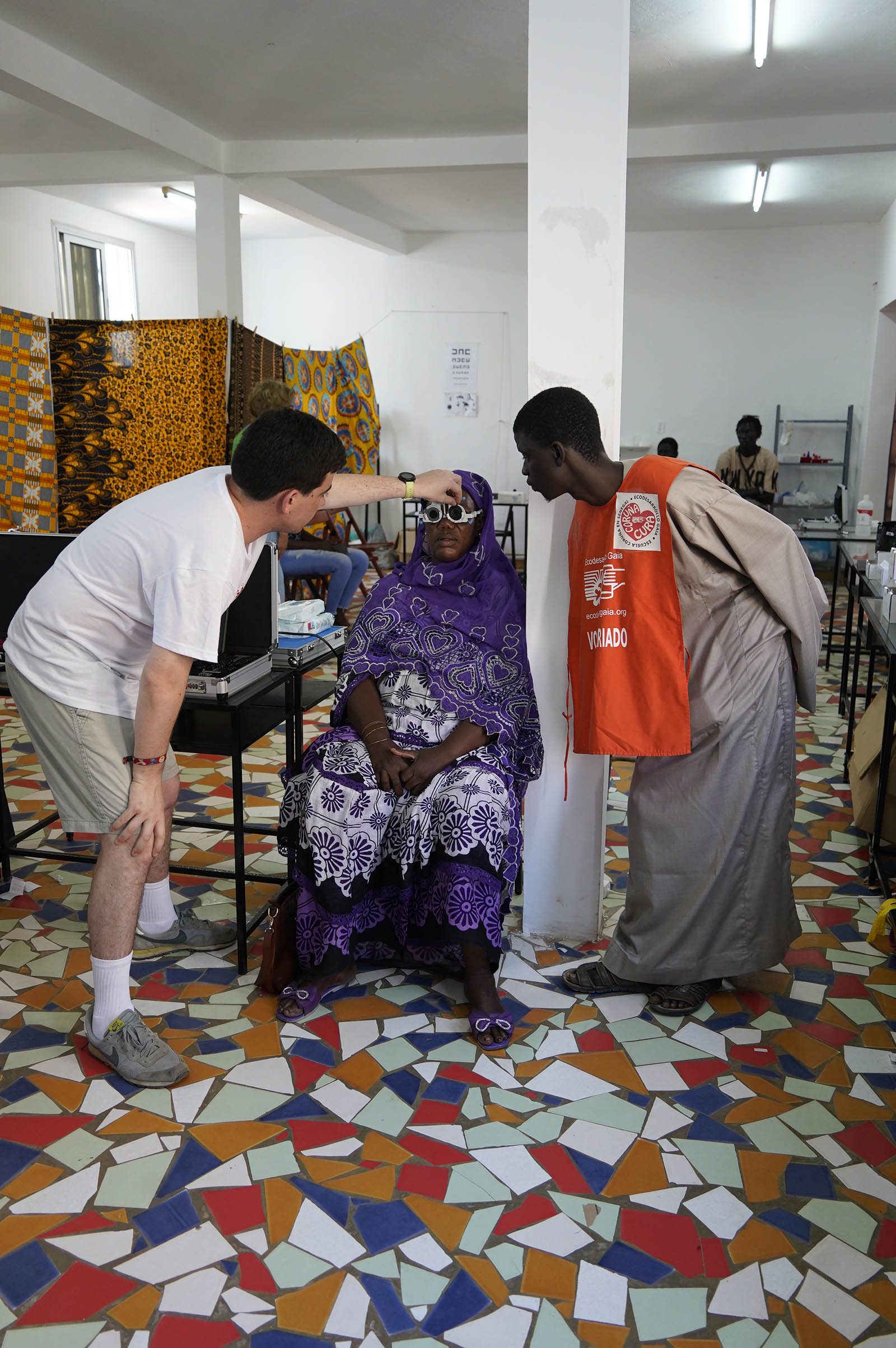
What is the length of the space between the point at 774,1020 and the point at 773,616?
974mm

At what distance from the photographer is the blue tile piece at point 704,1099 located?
210 centimetres

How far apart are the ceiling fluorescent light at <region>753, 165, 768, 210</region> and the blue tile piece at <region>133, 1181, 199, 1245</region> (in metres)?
7.36

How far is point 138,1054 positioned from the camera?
2166 mm

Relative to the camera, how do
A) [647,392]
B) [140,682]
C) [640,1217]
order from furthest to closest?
[647,392]
[140,682]
[640,1217]

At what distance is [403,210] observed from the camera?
29.9ft

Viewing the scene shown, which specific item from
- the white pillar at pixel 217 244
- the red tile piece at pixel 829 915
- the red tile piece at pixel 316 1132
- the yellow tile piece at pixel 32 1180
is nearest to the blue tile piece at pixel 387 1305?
the red tile piece at pixel 316 1132

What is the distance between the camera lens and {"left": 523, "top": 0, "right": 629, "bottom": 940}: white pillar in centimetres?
245

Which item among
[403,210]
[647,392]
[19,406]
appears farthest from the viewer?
[647,392]

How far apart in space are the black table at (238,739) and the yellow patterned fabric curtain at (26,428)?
228cm

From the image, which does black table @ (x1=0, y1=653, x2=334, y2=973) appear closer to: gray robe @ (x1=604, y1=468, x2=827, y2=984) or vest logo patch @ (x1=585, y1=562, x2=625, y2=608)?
vest logo patch @ (x1=585, y1=562, x2=625, y2=608)

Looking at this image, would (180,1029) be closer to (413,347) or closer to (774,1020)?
(774,1020)

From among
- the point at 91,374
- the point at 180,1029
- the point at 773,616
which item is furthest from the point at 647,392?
the point at 180,1029

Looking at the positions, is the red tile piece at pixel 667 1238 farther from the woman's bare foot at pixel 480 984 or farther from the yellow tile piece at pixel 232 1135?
the yellow tile piece at pixel 232 1135

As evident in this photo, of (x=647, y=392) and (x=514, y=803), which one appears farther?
(x=647, y=392)
